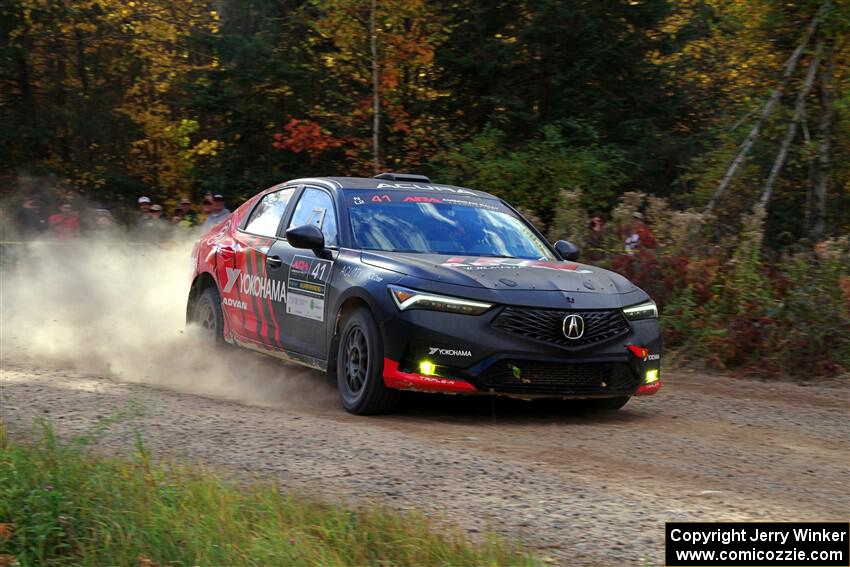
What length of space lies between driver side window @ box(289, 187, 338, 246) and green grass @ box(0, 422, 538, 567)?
11.8 ft

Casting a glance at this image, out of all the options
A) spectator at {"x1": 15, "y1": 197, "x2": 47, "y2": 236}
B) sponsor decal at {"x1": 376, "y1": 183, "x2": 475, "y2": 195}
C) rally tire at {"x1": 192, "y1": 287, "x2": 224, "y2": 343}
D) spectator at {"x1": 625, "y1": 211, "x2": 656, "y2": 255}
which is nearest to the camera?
sponsor decal at {"x1": 376, "y1": 183, "x2": 475, "y2": 195}

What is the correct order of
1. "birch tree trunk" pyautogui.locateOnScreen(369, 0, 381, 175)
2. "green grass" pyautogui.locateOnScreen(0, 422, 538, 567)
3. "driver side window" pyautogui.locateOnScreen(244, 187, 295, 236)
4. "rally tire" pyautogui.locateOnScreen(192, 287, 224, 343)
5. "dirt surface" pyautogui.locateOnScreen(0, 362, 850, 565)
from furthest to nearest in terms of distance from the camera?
"birch tree trunk" pyautogui.locateOnScreen(369, 0, 381, 175) → "rally tire" pyautogui.locateOnScreen(192, 287, 224, 343) → "driver side window" pyautogui.locateOnScreen(244, 187, 295, 236) → "dirt surface" pyautogui.locateOnScreen(0, 362, 850, 565) → "green grass" pyautogui.locateOnScreen(0, 422, 538, 567)

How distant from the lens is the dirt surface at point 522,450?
18.0 feet

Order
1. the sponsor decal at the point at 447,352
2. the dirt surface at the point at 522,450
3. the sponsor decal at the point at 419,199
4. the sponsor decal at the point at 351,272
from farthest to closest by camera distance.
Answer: the sponsor decal at the point at 419,199 → the sponsor decal at the point at 351,272 → the sponsor decal at the point at 447,352 → the dirt surface at the point at 522,450

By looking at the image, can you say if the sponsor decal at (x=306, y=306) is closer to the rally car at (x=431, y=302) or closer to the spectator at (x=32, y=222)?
the rally car at (x=431, y=302)

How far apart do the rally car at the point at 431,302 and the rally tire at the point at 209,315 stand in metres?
0.58

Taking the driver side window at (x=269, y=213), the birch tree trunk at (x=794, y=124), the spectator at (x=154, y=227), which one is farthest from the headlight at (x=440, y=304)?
the spectator at (x=154, y=227)

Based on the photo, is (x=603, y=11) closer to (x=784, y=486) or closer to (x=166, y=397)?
(x=166, y=397)

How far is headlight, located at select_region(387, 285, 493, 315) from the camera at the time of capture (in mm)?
7922

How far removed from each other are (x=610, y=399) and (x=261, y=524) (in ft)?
14.9

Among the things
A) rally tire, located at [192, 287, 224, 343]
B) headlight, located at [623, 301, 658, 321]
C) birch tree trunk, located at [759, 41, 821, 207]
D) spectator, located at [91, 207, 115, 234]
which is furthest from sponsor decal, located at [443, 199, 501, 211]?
spectator, located at [91, 207, 115, 234]

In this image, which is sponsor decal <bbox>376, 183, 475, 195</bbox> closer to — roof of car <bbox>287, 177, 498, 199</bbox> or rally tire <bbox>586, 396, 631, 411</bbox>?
roof of car <bbox>287, 177, 498, 199</bbox>

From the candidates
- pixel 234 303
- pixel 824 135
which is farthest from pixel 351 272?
pixel 824 135

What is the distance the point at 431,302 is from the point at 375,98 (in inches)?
697
